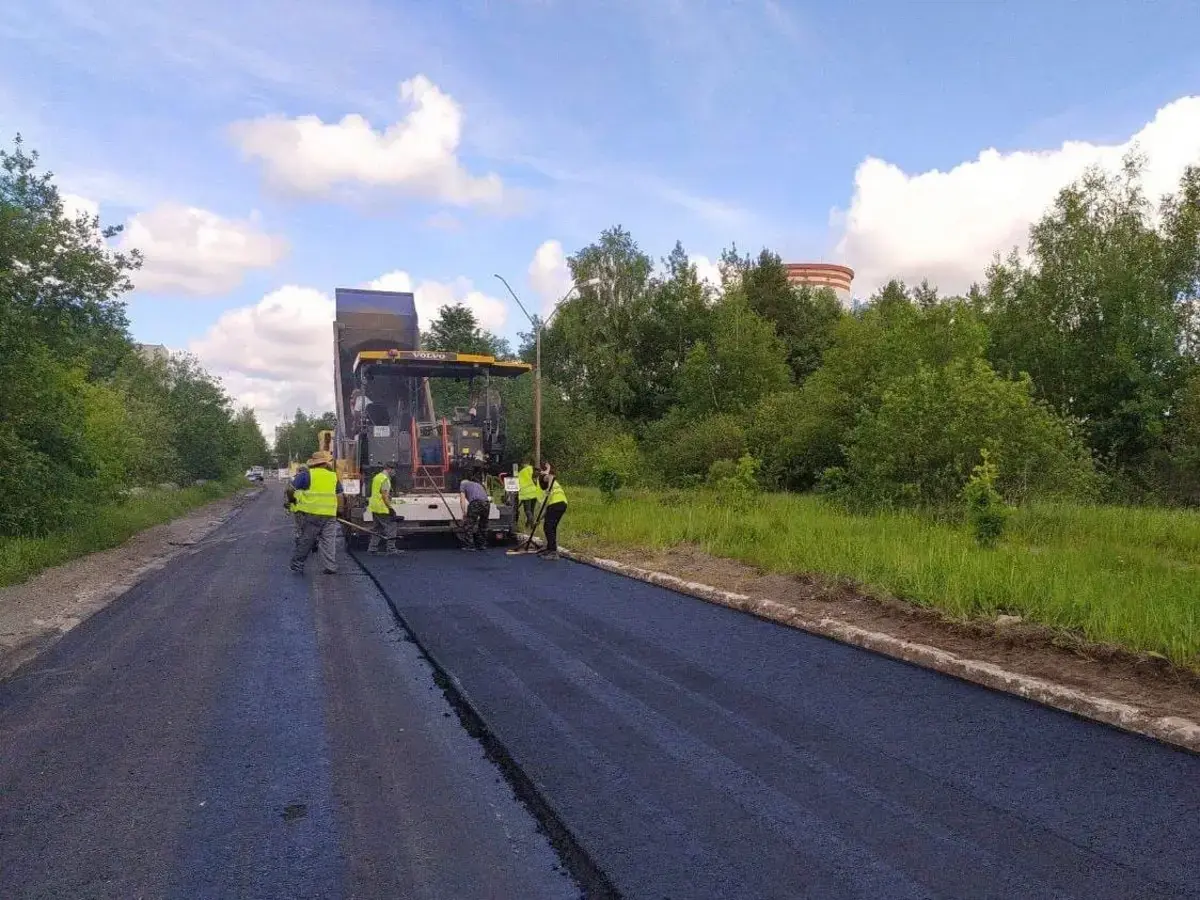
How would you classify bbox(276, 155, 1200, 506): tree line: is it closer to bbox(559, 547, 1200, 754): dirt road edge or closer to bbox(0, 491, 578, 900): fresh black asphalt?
bbox(559, 547, 1200, 754): dirt road edge

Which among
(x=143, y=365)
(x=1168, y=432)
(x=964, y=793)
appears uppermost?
(x=143, y=365)

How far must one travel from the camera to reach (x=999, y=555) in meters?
9.48

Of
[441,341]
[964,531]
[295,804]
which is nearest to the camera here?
[295,804]

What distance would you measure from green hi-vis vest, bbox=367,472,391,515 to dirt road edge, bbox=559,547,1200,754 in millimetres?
5996

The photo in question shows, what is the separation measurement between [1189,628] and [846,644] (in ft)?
7.70

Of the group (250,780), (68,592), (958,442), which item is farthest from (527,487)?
(250,780)

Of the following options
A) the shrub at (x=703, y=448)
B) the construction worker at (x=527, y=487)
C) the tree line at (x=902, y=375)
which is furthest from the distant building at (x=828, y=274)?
the construction worker at (x=527, y=487)

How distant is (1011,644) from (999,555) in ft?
10.5

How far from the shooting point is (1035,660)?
6.18 meters

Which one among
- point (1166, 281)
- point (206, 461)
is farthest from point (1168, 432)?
point (206, 461)

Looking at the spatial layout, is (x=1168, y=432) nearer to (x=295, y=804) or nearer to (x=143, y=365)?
(x=295, y=804)

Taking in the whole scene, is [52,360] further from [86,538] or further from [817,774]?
[817,774]

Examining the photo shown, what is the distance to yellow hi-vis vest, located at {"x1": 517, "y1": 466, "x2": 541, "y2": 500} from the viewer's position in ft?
48.9

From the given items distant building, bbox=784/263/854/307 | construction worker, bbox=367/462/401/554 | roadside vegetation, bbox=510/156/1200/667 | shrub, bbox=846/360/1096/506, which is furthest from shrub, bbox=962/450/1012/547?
distant building, bbox=784/263/854/307
